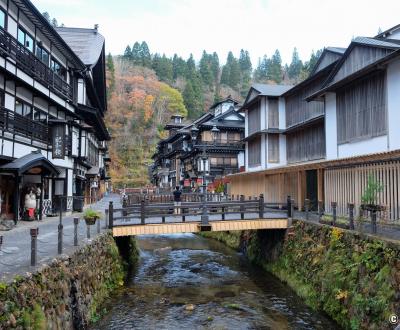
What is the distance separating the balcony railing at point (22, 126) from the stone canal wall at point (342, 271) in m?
15.1

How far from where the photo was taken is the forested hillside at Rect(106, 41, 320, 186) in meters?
85.6

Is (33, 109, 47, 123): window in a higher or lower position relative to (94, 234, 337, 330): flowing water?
higher

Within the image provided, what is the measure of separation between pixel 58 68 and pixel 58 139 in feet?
19.8

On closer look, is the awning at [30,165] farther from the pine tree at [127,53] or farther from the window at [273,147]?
the pine tree at [127,53]

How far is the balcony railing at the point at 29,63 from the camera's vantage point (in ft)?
53.1

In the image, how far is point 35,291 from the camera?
7949mm

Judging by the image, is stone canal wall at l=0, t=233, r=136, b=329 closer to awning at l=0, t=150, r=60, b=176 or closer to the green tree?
awning at l=0, t=150, r=60, b=176

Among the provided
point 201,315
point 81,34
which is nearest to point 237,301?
point 201,315

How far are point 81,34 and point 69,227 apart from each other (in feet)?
76.5

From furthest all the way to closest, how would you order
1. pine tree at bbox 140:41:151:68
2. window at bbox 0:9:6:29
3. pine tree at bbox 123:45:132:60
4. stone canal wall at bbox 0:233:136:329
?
pine tree at bbox 123:45:132:60
pine tree at bbox 140:41:151:68
window at bbox 0:9:6:29
stone canal wall at bbox 0:233:136:329

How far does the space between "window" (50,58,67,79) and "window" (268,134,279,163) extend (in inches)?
732

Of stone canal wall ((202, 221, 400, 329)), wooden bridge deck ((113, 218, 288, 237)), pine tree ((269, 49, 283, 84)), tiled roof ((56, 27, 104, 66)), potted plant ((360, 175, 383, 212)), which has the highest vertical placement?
pine tree ((269, 49, 283, 84))

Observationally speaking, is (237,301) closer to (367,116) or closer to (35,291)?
(35,291)

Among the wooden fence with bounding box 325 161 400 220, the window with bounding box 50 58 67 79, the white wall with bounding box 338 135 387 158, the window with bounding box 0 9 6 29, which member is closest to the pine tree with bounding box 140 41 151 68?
the window with bounding box 50 58 67 79
